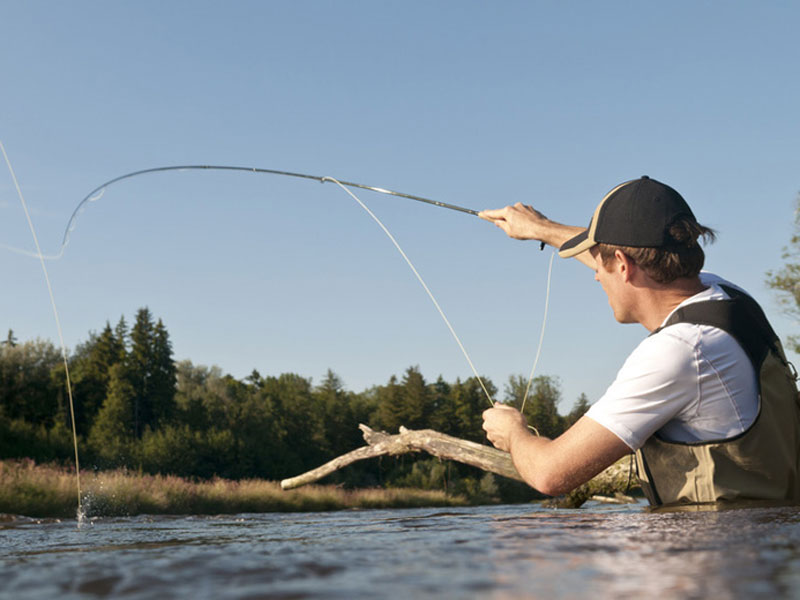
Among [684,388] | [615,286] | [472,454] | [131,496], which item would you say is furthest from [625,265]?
[131,496]

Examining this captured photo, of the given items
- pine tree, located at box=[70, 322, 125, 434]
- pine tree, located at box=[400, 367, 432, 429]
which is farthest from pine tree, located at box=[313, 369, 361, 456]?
pine tree, located at box=[70, 322, 125, 434]

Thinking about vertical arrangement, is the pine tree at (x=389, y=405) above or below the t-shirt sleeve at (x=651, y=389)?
above

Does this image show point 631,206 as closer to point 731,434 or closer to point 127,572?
point 731,434

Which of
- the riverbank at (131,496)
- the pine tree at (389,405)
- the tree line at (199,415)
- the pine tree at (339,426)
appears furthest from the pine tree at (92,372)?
the riverbank at (131,496)

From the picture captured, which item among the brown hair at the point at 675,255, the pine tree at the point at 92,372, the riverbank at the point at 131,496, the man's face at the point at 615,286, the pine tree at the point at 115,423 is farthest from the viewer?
the pine tree at the point at 92,372

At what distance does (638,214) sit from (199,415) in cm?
5470

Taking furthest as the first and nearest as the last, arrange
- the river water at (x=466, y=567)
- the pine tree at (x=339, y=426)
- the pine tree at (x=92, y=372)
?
the pine tree at (x=339, y=426)
the pine tree at (x=92, y=372)
the river water at (x=466, y=567)

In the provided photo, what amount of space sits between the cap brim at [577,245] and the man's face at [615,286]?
0.05 meters

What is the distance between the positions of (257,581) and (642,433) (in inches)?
65.6

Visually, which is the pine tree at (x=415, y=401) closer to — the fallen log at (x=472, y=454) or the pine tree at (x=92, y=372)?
the pine tree at (x=92, y=372)

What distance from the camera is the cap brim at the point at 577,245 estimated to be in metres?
2.92

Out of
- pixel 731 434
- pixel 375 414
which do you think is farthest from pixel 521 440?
pixel 375 414

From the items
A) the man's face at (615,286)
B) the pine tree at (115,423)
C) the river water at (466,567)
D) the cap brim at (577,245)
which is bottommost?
the river water at (466,567)

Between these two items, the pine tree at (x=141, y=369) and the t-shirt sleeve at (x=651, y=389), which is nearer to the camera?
the t-shirt sleeve at (x=651, y=389)
